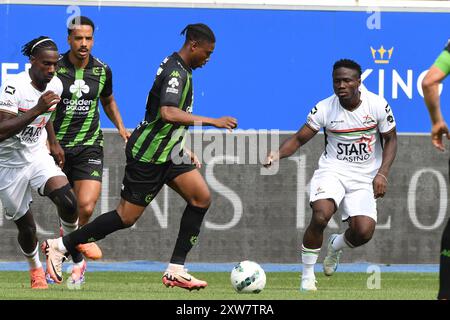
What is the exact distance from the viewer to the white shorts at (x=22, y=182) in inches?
484

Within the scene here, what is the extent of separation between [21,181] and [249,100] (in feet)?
24.4

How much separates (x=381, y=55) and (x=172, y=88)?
28.3ft

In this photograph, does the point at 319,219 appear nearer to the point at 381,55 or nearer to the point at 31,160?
the point at 31,160

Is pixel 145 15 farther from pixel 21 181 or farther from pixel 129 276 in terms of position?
pixel 21 181

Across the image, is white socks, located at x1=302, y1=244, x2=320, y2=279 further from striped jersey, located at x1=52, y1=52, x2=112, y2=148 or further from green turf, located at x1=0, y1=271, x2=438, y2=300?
striped jersey, located at x1=52, y1=52, x2=112, y2=148

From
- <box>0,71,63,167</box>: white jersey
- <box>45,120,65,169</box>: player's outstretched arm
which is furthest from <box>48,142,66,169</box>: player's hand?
<box>0,71,63,167</box>: white jersey

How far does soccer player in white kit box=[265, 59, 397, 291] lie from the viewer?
41.9 feet

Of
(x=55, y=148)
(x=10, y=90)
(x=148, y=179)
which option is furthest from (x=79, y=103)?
(x=148, y=179)

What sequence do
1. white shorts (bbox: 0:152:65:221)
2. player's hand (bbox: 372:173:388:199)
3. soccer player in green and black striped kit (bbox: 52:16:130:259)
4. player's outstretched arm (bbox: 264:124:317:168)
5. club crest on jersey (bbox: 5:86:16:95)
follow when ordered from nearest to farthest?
club crest on jersey (bbox: 5:86:16:95) < white shorts (bbox: 0:152:65:221) < player's hand (bbox: 372:173:388:199) < player's outstretched arm (bbox: 264:124:317:168) < soccer player in green and black striped kit (bbox: 52:16:130:259)

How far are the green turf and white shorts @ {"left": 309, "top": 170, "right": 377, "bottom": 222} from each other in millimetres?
782

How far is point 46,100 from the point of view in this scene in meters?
11.2
